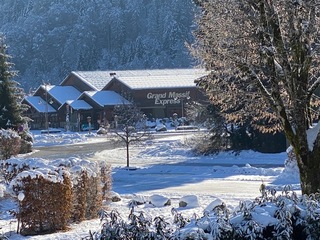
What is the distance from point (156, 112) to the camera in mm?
87625

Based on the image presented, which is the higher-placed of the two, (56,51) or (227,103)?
(56,51)

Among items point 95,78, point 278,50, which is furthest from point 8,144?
point 95,78

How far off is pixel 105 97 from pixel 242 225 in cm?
7585

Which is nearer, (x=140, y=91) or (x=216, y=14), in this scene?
(x=216, y=14)

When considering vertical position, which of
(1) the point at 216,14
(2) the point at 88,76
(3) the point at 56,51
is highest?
(3) the point at 56,51

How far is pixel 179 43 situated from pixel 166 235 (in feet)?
613

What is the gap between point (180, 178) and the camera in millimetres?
29688

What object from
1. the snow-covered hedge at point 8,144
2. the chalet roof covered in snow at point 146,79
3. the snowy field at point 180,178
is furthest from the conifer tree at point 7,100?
the chalet roof covered in snow at point 146,79

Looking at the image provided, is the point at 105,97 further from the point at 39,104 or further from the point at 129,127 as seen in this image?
the point at 129,127

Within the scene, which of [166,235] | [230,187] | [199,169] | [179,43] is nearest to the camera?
[166,235]

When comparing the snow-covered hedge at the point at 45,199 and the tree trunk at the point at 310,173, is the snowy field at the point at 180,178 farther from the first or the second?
the tree trunk at the point at 310,173

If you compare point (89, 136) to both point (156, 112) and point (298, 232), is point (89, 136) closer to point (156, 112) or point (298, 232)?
point (156, 112)

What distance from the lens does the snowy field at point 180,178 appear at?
16984 millimetres

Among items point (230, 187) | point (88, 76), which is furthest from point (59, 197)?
point (88, 76)
